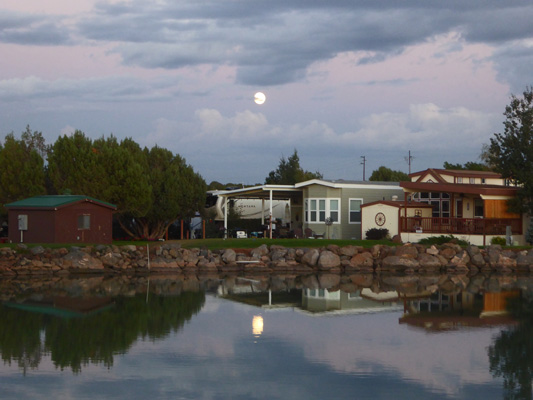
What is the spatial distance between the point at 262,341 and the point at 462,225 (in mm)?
22048

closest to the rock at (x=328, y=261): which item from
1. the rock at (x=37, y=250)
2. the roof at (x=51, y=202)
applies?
the roof at (x=51, y=202)

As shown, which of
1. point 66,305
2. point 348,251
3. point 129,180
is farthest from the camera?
point 129,180

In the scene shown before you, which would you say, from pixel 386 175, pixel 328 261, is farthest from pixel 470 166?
pixel 328 261

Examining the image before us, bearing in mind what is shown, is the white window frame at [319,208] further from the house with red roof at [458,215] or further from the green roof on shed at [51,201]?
the green roof on shed at [51,201]

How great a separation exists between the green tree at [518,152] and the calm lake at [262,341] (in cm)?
893

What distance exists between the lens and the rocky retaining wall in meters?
29.3

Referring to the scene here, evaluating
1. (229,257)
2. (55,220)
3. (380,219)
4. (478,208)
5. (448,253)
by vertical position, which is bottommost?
(229,257)

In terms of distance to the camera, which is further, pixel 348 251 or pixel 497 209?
pixel 497 209

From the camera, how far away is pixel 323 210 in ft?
129

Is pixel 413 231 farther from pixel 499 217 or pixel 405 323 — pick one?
pixel 405 323

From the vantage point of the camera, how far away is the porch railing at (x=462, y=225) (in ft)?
115

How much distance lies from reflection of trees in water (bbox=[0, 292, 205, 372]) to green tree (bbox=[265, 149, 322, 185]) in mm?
43836

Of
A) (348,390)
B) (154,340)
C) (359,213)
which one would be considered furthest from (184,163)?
(348,390)

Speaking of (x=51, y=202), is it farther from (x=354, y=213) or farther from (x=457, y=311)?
(x=457, y=311)
